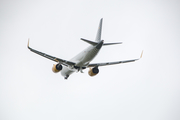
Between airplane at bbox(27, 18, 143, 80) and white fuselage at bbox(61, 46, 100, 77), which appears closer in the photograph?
airplane at bbox(27, 18, 143, 80)

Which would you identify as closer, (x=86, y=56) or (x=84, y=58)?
(x=86, y=56)

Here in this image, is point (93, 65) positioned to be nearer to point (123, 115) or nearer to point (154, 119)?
point (123, 115)

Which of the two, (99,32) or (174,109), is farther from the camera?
(174,109)

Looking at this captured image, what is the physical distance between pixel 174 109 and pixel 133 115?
12763 centimetres

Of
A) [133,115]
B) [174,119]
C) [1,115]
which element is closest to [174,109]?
[174,119]

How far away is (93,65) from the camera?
99.5 feet

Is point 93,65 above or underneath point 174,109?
underneath

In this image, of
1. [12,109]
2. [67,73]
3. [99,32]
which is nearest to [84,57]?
[99,32]

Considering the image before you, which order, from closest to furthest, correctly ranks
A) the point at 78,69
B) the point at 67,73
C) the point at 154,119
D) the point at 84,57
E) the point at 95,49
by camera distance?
the point at 95,49 → the point at 84,57 → the point at 78,69 → the point at 67,73 → the point at 154,119

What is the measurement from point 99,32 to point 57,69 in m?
8.40

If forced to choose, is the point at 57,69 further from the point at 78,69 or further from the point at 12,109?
the point at 12,109

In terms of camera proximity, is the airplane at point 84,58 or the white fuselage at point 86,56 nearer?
the airplane at point 84,58

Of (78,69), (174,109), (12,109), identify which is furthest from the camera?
(174,109)

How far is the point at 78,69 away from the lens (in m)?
28.9
